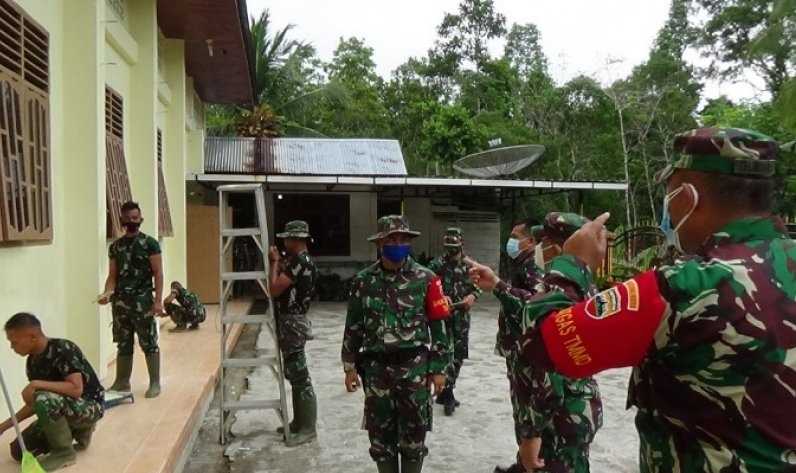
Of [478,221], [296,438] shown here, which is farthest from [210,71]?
[296,438]

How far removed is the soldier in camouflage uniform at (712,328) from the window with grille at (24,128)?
3871 mm

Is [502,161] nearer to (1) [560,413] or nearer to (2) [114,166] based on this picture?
(2) [114,166]

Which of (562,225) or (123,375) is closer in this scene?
(562,225)

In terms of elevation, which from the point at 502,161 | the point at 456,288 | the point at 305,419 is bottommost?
the point at 305,419

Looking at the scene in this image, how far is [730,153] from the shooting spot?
1.33 meters

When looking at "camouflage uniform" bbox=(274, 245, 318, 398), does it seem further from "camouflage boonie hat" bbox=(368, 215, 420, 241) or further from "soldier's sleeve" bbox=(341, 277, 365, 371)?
"camouflage boonie hat" bbox=(368, 215, 420, 241)

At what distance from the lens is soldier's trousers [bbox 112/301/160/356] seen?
5.04 meters

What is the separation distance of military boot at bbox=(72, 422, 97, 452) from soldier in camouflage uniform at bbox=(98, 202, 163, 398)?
1.21 m

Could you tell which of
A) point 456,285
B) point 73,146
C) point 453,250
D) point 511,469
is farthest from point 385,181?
point 511,469

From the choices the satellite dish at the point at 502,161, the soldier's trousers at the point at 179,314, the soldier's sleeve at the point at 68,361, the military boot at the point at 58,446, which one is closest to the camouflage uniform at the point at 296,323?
the soldier's sleeve at the point at 68,361

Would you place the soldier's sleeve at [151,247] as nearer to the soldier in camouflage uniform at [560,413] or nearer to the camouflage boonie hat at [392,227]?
the camouflage boonie hat at [392,227]

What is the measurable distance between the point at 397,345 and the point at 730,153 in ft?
8.20

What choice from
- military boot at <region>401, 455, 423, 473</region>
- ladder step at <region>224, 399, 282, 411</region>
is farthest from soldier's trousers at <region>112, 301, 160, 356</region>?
military boot at <region>401, 455, 423, 473</region>

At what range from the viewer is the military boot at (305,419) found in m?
4.94
